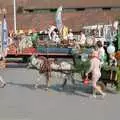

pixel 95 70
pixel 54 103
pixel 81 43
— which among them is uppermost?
pixel 81 43

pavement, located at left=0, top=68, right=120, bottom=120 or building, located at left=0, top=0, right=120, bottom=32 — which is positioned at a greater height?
building, located at left=0, top=0, right=120, bottom=32

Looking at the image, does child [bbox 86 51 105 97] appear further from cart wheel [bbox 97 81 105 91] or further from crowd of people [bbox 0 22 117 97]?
cart wheel [bbox 97 81 105 91]

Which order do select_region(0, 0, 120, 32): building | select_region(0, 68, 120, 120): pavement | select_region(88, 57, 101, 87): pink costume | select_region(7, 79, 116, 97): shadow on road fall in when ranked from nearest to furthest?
1. select_region(0, 68, 120, 120): pavement
2. select_region(88, 57, 101, 87): pink costume
3. select_region(7, 79, 116, 97): shadow on road
4. select_region(0, 0, 120, 32): building

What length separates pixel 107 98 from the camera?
14711 millimetres

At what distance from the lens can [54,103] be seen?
13992 mm

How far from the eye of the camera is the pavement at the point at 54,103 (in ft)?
40.7

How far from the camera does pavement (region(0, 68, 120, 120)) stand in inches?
489

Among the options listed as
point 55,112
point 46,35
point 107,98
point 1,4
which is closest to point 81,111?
point 55,112

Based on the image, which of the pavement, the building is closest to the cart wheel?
the pavement

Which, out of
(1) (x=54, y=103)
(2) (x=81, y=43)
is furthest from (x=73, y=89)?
(2) (x=81, y=43)

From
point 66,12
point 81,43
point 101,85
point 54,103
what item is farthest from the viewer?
point 66,12

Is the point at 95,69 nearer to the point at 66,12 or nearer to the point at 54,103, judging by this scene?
the point at 54,103

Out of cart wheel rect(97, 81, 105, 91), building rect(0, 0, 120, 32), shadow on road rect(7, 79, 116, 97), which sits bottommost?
shadow on road rect(7, 79, 116, 97)

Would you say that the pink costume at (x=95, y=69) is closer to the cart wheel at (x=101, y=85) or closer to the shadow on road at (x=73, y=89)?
the cart wheel at (x=101, y=85)
